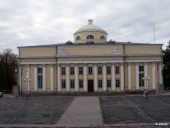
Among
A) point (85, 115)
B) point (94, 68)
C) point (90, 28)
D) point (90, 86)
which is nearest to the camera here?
point (85, 115)

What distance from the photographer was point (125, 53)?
54688 millimetres

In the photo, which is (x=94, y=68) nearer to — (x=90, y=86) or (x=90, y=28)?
(x=90, y=86)

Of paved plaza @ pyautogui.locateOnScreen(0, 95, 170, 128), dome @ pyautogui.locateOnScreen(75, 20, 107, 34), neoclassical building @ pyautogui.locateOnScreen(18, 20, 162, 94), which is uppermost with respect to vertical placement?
dome @ pyautogui.locateOnScreen(75, 20, 107, 34)

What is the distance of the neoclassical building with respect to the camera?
53.9 metres

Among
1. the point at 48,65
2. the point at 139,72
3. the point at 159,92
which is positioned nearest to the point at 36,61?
the point at 48,65

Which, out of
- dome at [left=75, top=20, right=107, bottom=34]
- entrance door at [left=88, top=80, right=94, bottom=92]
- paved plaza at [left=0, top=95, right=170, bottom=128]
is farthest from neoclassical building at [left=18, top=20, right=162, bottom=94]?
paved plaza at [left=0, top=95, right=170, bottom=128]

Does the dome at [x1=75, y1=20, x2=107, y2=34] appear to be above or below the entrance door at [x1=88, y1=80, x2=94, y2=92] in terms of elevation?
above

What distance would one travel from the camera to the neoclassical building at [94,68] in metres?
53.9

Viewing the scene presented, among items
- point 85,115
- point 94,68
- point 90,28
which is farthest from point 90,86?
point 85,115

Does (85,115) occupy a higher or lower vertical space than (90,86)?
lower

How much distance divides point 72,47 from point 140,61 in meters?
13.1

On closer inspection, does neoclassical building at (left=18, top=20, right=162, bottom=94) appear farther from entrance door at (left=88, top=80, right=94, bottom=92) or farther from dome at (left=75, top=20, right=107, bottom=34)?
dome at (left=75, top=20, right=107, bottom=34)

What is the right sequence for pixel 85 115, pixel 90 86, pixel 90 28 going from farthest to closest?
pixel 90 28 < pixel 90 86 < pixel 85 115

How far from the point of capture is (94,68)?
54.0 meters
